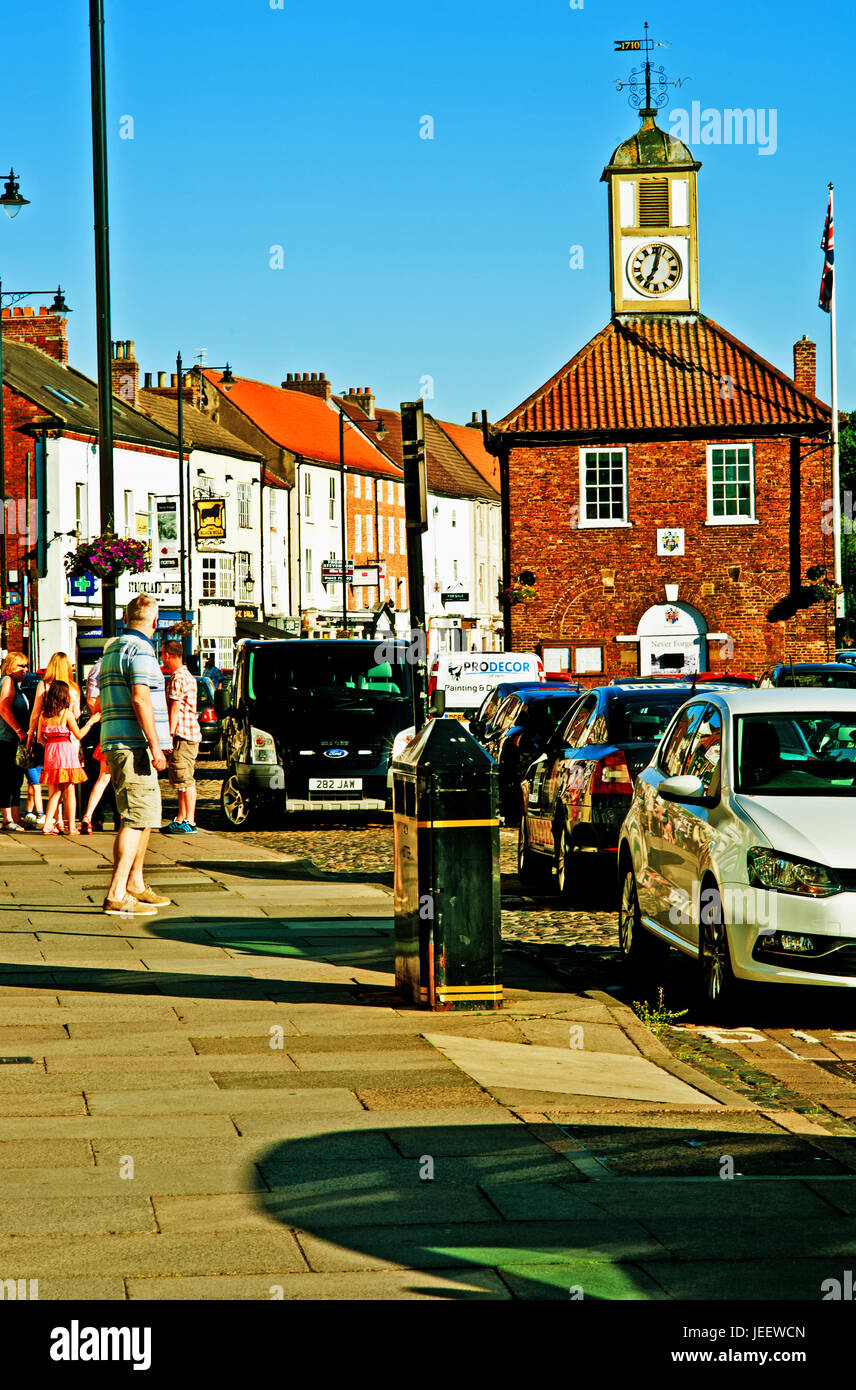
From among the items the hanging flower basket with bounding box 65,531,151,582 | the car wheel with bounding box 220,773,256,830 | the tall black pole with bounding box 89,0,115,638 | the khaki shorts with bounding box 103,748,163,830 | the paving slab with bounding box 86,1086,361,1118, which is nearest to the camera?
the paving slab with bounding box 86,1086,361,1118

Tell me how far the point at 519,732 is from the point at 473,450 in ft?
331

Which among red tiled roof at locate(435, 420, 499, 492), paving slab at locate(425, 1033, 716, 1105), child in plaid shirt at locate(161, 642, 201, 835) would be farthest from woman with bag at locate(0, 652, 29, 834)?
red tiled roof at locate(435, 420, 499, 492)

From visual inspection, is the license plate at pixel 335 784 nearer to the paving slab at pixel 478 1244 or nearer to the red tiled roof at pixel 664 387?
the paving slab at pixel 478 1244

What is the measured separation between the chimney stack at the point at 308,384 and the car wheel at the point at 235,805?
77102 mm

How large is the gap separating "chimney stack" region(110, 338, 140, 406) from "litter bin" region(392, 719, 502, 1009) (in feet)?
207

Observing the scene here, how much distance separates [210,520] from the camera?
188ft

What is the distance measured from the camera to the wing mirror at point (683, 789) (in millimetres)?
9320

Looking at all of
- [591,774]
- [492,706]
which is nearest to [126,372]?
[492,706]

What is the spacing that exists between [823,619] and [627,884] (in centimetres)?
3618

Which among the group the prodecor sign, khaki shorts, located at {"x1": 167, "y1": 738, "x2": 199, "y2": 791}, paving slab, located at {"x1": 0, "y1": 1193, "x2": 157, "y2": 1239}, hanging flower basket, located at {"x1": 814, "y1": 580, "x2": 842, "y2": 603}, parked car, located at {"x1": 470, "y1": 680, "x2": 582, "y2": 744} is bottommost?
paving slab, located at {"x1": 0, "y1": 1193, "x2": 157, "y2": 1239}

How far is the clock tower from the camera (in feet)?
155

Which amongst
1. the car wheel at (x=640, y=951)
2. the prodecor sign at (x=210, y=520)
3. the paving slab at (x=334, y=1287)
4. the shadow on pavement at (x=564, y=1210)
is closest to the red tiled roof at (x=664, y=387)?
the prodecor sign at (x=210, y=520)

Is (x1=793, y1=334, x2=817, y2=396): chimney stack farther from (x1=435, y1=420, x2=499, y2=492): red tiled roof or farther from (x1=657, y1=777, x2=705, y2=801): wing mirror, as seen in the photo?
(x1=435, y1=420, x2=499, y2=492): red tiled roof

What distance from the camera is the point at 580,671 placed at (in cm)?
4644
